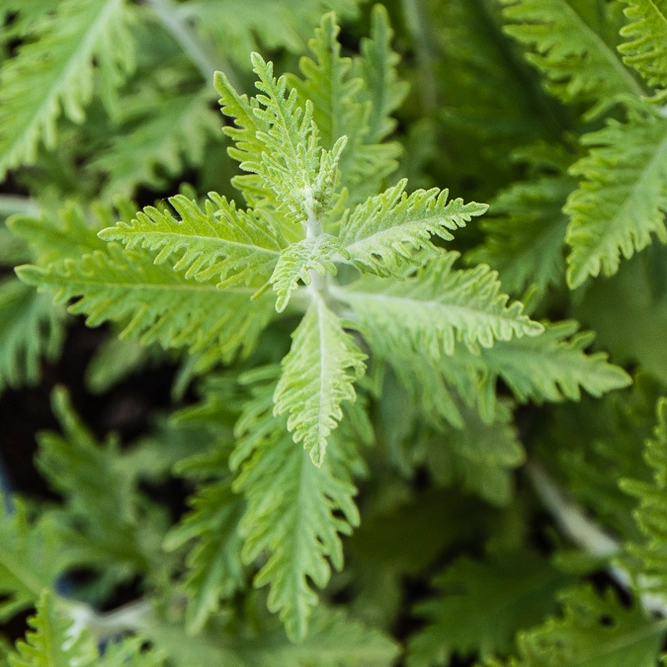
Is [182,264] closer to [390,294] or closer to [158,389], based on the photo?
[390,294]

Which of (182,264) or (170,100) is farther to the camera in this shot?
(170,100)

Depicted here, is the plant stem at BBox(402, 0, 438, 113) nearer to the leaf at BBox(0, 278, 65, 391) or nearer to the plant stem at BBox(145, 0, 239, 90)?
the plant stem at BBox(145, 0, 239, 90)

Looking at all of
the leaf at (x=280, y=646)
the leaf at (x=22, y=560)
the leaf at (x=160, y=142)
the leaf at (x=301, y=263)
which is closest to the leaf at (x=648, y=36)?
the leaf at (x=301, y=263)

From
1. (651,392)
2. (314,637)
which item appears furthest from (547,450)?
(314,637)

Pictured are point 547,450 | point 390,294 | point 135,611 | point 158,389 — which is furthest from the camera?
point 158,389

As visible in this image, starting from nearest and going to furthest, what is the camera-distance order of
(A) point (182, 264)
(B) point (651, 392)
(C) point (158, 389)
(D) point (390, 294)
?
(A) point (182, 264) → (D) point (390, 294) → (B) point (651, 392) → (C) point (158, 389)

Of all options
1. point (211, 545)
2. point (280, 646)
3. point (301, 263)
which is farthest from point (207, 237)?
point (280, 646)
